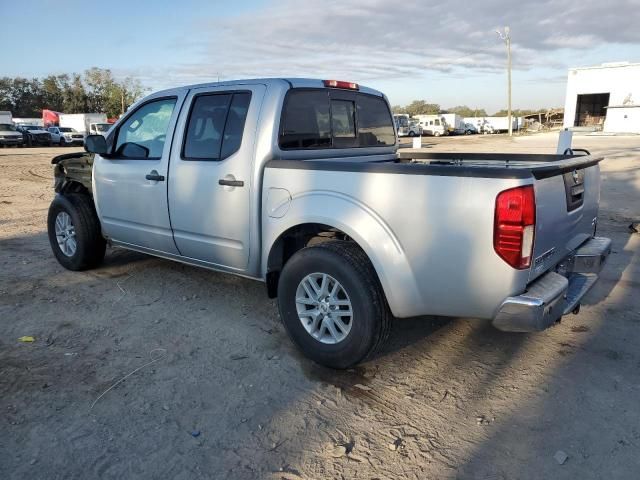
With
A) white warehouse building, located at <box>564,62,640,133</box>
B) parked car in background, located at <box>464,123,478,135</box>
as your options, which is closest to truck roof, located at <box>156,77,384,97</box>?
white warehouse building, located at <box>564,62,640,133</box>

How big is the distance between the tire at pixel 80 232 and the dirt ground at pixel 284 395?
62 cm

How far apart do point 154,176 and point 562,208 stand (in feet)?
10.4

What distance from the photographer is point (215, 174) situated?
154 inches

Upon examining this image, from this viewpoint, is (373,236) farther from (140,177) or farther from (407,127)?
(407,127)

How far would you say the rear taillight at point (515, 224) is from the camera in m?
2.64

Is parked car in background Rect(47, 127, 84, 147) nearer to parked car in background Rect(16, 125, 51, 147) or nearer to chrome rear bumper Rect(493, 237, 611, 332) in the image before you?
parked car in background Rect(16, 125, 51, 147)

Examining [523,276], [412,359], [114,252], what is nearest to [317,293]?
[412,359]

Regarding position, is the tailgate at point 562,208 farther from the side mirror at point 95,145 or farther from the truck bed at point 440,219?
the side mirror at point 95,145

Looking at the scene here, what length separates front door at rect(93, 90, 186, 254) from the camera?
14.4 feet

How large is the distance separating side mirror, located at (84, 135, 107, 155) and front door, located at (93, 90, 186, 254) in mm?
76

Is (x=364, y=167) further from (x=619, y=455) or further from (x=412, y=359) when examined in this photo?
(x=619, y=455)

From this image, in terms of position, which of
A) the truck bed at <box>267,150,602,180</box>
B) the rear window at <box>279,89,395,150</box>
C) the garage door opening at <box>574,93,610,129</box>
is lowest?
the truck bed at <box>267,150,602,180</box>

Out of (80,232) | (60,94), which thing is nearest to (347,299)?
(80,232)

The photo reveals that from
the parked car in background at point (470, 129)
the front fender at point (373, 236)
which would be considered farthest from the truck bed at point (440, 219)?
the parked car in background at point (470, 129)
